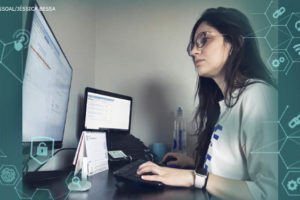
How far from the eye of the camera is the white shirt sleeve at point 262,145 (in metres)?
0.41

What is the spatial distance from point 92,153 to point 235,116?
402mm

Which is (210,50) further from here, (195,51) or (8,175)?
(8,175)

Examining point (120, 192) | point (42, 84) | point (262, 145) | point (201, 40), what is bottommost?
point (120, 192)

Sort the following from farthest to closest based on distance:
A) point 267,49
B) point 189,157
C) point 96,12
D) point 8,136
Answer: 1. point 189,157
2. point 96,12
3. point 267,49
4. point 8,136

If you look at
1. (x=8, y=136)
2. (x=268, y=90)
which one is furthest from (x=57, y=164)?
(x=268, y=90)

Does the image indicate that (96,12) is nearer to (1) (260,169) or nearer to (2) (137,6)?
(2) (137,6)

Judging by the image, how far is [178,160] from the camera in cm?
63

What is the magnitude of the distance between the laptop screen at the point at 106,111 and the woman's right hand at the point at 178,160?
0.20m

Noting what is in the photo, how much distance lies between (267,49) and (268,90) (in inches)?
3.3

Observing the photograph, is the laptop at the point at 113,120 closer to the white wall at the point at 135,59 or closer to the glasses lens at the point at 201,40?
the white wall at the point at 135,59

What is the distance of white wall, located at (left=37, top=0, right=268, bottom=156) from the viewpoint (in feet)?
1.76

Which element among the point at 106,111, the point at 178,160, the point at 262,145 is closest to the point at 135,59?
the point at 106,111

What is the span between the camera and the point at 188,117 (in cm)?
61

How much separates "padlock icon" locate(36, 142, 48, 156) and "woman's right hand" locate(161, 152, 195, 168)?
0.35m
